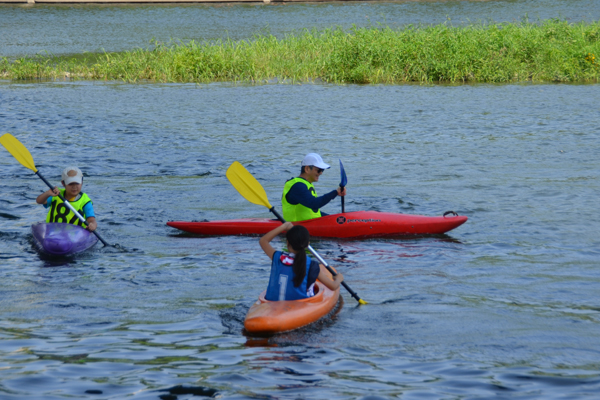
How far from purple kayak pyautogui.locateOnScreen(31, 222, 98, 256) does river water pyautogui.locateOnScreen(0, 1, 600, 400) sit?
0.13 meters

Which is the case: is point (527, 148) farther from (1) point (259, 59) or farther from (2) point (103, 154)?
(1) point (259, 59)

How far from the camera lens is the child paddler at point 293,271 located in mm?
4887

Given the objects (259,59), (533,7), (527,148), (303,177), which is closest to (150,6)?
(533,7)

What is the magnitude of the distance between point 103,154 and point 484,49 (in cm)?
1231

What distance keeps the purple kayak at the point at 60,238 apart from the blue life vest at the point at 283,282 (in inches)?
105

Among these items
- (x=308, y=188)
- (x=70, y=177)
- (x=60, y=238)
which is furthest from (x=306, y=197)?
(x=60, y=238)

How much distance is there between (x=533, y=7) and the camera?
40.5 m

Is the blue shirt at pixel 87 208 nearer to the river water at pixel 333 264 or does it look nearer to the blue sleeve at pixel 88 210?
the blue sleeve at pixel 88 210

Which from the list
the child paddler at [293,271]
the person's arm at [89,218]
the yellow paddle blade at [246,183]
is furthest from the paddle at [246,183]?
the person's arm at [89,218]

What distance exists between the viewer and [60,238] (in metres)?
6.81

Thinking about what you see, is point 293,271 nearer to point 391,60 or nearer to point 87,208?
point 87,208

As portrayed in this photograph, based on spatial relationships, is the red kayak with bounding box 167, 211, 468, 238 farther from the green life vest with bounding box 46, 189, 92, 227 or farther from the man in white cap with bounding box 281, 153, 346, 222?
the green life vest with bounding box 46, 189, 92, 227

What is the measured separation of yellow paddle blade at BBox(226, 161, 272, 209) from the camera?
6539mm

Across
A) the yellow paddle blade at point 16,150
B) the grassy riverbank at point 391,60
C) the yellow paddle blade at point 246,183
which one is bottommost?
the yellow paddle blade at point 246,183
